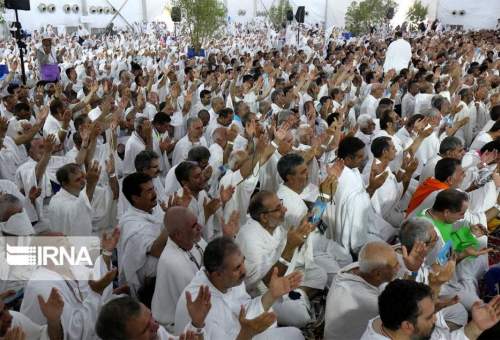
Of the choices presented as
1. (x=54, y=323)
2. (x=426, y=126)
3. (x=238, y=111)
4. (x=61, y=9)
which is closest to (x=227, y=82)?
(x=238, y=111)

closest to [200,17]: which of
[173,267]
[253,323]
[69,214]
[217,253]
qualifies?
[69,214]

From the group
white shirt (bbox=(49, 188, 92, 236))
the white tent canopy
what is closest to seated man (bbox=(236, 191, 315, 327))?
white shirt (bbox=(49, 188, 92, 236))

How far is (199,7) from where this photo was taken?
1256 centimetres

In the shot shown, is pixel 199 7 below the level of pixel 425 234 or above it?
above

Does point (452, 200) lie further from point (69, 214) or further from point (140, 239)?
point (69, 214)

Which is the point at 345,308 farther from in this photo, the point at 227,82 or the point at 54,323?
the point at 227,82

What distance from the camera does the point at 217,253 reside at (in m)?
2.30

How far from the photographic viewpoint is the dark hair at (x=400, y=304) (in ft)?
6.39

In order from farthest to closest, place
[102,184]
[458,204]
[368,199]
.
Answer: [102,184] → [368,199] → [458,204]

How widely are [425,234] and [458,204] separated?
0.48 meters

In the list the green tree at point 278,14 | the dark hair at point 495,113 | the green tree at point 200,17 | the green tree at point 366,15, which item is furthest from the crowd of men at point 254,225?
the green tree at point 278,14

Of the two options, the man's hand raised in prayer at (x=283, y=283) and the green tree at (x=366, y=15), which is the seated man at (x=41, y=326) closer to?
Answer: the man's hand raised in prayer at (x=283, y=283)

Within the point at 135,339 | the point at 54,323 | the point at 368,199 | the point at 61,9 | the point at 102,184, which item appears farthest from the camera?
the point at 61,9

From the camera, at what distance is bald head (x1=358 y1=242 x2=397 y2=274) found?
237 cm
